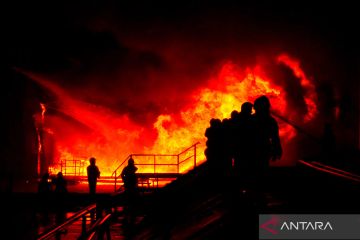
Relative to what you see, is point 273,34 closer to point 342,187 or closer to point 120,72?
point 120,72

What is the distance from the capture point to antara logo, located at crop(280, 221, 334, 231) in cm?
454

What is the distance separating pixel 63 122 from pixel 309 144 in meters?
14.2

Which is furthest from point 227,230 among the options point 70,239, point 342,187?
point 70,239

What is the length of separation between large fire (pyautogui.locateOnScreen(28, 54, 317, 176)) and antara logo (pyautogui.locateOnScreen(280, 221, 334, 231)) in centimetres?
1379

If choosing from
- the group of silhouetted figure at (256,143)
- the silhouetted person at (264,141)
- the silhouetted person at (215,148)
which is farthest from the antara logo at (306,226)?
the silhouetted person at (215,148)

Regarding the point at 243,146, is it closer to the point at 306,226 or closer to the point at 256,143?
the point at 256,143

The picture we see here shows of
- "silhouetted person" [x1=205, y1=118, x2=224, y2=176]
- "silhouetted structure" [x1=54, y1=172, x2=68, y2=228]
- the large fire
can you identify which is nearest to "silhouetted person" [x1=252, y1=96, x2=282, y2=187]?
"silhouetted person" [x1=205, y1=118, x2=224, y2=176]

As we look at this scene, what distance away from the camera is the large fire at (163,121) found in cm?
1877

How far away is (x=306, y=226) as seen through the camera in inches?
181

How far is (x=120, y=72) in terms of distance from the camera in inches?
876

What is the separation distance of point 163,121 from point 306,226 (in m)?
16.4

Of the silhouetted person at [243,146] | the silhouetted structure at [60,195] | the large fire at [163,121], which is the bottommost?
the silhouetted structure at [60,195]

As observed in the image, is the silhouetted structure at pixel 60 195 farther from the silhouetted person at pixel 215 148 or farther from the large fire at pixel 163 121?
the large fire at pixel 163 121

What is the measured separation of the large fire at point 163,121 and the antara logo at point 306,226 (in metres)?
13.8
